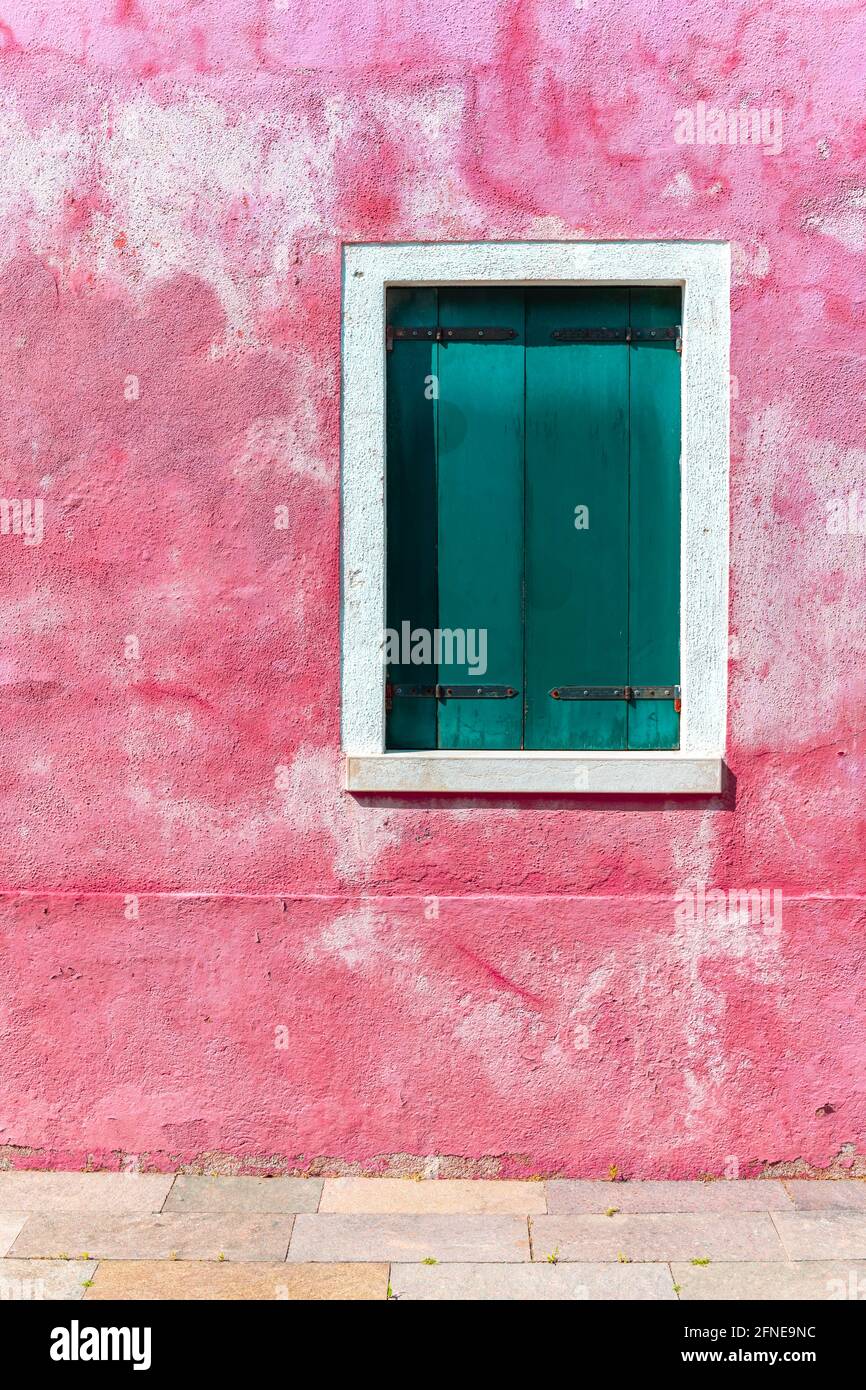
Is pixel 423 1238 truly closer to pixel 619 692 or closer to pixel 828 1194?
pixel 828 1194

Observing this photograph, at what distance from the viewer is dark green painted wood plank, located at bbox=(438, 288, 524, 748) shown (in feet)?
14.7

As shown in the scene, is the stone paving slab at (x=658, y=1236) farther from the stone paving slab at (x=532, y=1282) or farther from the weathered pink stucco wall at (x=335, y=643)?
the weathered pink stucco wall at (x=335, y=643)

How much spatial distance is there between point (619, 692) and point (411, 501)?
1.03m

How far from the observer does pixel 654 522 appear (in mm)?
4477

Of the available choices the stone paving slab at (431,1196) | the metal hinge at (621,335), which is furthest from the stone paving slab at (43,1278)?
the metal hinge at (621,335)

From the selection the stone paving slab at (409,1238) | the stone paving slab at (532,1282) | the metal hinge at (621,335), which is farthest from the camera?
the metal hinge at (621,335)

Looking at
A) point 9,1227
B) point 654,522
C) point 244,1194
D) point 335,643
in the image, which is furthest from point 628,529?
point 9,1227

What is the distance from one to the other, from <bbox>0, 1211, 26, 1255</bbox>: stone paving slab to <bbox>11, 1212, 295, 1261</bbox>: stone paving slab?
22mm

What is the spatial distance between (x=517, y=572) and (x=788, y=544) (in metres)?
0.96

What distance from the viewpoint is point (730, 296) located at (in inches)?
171

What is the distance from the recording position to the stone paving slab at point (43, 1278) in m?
3.56

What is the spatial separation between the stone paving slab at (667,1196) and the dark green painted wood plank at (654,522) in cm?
153

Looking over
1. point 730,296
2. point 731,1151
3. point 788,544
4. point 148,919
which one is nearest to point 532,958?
point 731,1151

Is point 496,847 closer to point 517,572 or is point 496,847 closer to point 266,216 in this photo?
point 517,572
